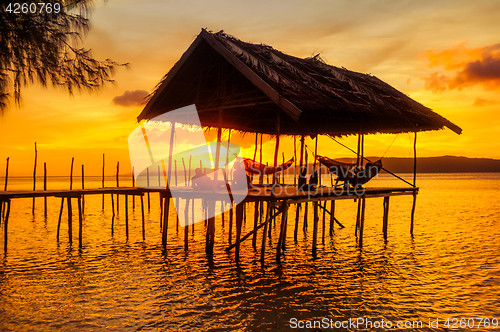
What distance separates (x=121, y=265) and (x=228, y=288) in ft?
9.25

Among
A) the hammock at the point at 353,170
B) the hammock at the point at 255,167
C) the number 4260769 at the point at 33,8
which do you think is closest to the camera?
the number 4260769 at the point at 33,8

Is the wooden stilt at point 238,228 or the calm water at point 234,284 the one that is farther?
the wooden stilt at point 238,228

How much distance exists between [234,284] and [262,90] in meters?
3.51

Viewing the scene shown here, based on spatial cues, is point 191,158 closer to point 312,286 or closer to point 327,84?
point 327,84

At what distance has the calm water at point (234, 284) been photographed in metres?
5.32

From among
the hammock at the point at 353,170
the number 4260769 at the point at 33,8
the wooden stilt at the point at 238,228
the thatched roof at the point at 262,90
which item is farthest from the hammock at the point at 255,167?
the number 4260769 at the point at 33,8

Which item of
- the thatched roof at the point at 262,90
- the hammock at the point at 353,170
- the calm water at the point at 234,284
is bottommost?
the calm water at the point at 234,284

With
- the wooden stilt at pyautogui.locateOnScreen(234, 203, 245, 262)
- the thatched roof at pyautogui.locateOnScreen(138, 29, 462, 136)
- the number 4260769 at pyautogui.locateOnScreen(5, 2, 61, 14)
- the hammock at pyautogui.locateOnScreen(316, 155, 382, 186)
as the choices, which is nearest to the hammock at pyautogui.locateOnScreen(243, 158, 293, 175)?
the thatched roof at pyautogui.locateOnScreen(138, 29, 462, 136)

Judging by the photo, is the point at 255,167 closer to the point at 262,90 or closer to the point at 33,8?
the point at 262,90

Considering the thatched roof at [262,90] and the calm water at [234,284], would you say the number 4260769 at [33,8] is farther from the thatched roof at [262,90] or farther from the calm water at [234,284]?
the calm water at [234,284]

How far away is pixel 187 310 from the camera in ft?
18.2

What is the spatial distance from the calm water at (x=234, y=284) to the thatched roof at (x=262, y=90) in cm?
308

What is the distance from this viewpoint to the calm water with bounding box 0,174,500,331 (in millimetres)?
5316

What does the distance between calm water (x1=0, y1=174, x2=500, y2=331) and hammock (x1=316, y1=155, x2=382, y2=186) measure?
1.80 metres
